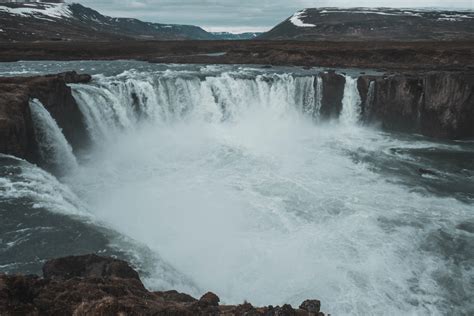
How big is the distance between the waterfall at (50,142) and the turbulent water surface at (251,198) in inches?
3.2

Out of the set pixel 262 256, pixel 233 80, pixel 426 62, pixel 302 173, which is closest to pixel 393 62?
pixel 426 62

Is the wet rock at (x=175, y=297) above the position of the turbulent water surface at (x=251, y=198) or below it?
above

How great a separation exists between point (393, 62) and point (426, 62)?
4.11 metres

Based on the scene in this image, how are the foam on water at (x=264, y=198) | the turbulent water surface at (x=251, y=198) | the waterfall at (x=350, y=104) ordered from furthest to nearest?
the waterfall at (x=350, y=104) < the foam on water at (x=264, y=198) < the turbulent water surface at (x=251, y=198)

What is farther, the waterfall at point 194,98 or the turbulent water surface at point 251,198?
the waterfall at point 194,98

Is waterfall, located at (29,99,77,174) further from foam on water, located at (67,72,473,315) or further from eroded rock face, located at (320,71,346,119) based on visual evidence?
eroded rock face, located at (320,71,346,119)

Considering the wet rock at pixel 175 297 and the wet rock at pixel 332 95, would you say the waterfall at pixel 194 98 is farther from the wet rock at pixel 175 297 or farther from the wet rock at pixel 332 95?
the wet rock at pixel 175 297

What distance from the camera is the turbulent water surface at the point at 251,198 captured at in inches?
565

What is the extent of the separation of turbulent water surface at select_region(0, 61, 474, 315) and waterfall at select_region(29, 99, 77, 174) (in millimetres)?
81

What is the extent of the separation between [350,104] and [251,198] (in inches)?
818

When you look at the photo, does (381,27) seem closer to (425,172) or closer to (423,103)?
Result: (423,103)

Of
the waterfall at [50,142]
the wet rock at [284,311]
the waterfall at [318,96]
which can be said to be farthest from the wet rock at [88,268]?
the waterfall at [318,96]

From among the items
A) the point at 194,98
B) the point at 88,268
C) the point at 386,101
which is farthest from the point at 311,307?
the point at 386,101

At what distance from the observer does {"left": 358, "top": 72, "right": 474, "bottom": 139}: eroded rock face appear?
114 feet
